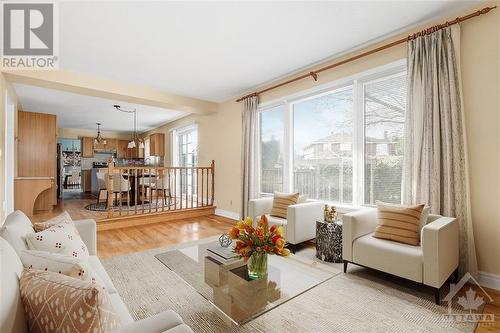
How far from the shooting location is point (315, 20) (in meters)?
2.56

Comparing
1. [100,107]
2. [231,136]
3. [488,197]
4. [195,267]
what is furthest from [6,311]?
[100,107]

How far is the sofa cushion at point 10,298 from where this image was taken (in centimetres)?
74

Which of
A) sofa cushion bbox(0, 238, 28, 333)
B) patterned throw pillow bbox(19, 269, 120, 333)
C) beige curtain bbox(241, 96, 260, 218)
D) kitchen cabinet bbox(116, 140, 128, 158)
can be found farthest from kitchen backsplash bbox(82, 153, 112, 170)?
patterned throw pillow bbox(19, 269, 120, 333)

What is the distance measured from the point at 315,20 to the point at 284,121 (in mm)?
1907

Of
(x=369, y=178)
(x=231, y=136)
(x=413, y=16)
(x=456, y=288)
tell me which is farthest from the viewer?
(x=231, y=136)

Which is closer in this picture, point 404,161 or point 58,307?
point 58,307

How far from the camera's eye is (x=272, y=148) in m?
4.58

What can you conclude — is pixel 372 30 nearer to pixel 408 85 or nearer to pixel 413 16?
pixel 413 16

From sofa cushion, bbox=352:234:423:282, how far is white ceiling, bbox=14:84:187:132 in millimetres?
5758

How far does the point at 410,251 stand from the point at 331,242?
2.89 ft

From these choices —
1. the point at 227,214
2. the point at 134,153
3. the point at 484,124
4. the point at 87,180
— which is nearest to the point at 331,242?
the point at 484,124

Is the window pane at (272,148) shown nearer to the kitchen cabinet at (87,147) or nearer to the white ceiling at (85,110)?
the white ceiling at (85,110)

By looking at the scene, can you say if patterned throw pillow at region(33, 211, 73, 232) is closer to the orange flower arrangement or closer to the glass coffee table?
the glass coffee table

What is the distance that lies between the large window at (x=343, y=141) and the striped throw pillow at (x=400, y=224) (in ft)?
2.13
